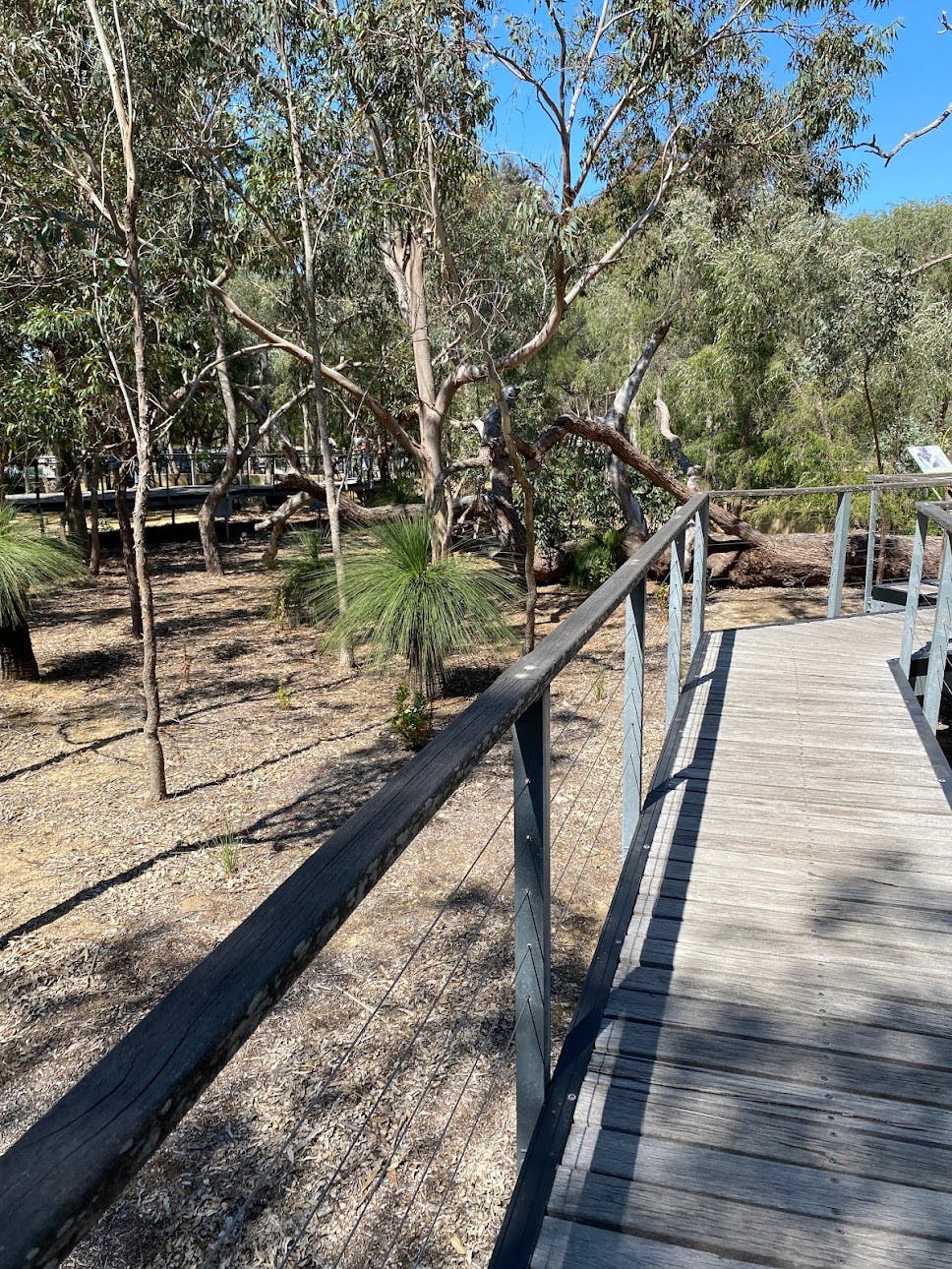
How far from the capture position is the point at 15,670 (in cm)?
894

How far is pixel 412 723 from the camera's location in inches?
274

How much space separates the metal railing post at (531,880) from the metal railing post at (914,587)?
3659 millimetres

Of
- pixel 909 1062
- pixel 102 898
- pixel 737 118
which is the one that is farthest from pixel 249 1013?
pixel 737 118

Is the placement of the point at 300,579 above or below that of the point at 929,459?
below

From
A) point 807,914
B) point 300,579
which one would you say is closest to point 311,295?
point 300,579

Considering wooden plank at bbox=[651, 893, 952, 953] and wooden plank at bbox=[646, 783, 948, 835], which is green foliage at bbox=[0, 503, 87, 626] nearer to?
wooden plank at bbox=[646, 783, 948, 835]

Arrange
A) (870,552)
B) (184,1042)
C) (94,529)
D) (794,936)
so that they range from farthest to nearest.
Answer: (94,529) → (870,552) → (794,936) → (184,1042)

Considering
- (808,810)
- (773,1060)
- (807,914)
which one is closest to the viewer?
(773,1060)

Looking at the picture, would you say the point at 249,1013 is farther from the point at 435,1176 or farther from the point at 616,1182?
the point at 435,1176

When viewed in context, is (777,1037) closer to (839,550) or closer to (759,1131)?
(759,1131)

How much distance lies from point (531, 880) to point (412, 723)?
5.33 m

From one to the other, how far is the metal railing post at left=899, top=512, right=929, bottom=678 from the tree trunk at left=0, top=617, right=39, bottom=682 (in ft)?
24.5

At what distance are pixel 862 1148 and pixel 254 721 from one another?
662 centimetres

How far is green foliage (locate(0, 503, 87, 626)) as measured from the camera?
7.64 meters
